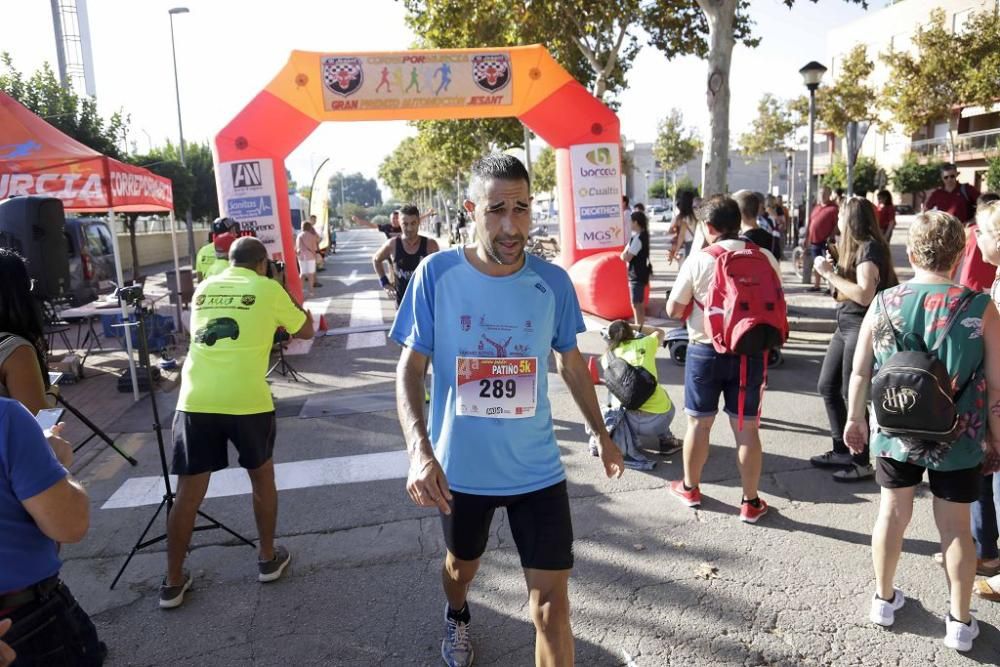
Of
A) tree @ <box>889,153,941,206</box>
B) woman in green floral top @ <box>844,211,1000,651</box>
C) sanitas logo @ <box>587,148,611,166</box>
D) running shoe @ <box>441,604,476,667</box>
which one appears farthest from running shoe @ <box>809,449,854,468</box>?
tree @ <box>889,153,941,206</box>

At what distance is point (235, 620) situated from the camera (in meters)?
3.33

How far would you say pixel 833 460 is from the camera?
4848mm

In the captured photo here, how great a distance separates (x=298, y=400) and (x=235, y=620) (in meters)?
4.31

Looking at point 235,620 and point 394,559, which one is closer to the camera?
point 235,620

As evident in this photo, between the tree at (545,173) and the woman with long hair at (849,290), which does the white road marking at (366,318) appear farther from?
the tree at (545,173)

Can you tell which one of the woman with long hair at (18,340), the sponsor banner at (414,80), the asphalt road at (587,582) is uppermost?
the sponsor banner at (414,80)

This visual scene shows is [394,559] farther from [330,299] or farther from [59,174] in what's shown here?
[330,299]

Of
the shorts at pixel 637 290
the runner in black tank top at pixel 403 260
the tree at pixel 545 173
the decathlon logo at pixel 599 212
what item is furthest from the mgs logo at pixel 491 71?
the tree at pixel 545 173

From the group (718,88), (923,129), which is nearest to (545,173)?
(923,129)

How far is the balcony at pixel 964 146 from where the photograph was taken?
4266cm

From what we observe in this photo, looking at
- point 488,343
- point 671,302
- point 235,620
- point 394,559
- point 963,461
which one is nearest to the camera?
point 488,343

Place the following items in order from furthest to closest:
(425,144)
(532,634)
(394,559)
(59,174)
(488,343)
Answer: (425,144) → (59,174) → (394,559) → (532,634) → (488,343)

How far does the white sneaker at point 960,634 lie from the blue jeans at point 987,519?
0.60 m

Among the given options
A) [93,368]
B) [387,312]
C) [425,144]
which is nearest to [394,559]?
[93,368]
